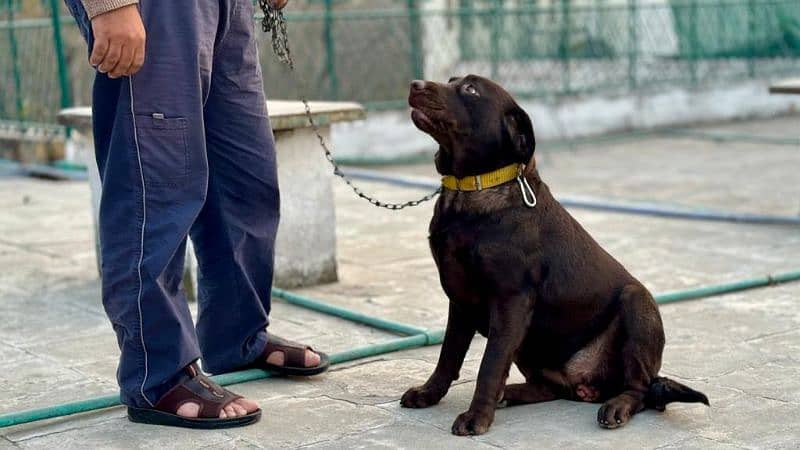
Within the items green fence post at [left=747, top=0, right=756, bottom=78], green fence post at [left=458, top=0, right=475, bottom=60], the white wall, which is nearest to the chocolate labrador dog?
the white wall

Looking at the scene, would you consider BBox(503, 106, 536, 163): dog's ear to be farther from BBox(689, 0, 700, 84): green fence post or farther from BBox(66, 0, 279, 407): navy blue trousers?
BBox(689, 0, 700, 84): green fence post

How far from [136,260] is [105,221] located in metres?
0.15

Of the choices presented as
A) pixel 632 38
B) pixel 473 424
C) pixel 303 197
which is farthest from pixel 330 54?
pixel 473 424

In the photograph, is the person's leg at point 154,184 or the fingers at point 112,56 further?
the person's leg at point 154,184

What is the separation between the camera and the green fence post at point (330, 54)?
10.6 metres

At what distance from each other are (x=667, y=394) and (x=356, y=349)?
1.17 m

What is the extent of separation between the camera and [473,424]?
3.32 meters

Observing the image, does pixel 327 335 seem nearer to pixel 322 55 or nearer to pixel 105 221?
pixel 105 221

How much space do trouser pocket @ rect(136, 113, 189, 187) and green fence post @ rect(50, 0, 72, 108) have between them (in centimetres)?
595

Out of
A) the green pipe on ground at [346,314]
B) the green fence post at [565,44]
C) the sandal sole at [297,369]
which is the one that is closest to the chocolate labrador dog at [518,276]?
the sandal sole at [297,369]

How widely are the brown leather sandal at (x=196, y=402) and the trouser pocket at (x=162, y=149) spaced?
54cm

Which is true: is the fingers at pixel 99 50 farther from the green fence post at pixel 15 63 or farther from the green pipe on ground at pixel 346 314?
the green fence post at pixel 15 63

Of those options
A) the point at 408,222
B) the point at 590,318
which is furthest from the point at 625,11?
the point at 590,318

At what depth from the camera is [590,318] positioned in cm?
350
